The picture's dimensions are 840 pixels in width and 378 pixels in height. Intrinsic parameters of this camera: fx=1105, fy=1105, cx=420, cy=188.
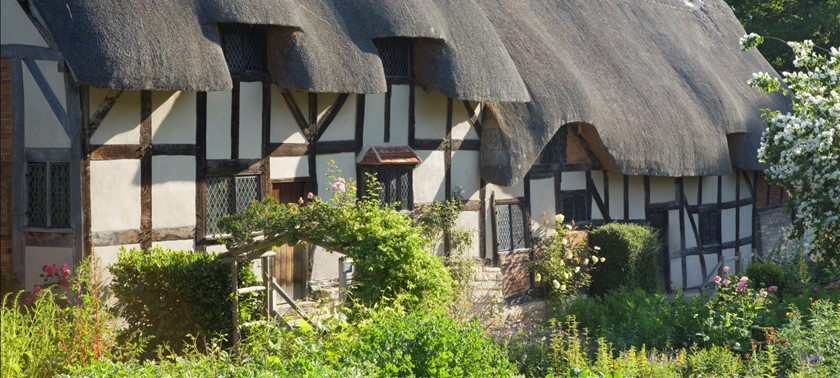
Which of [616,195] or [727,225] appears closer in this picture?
[616,195]

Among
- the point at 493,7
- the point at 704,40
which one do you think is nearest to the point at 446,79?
the point at 493,7

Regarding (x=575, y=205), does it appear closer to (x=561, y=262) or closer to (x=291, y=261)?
(x=561, y=262)

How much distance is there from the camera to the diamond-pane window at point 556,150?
17250 millimetres

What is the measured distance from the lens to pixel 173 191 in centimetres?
1216

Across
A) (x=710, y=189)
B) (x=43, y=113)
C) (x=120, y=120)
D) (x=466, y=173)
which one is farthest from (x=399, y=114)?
(x=710, y=189)

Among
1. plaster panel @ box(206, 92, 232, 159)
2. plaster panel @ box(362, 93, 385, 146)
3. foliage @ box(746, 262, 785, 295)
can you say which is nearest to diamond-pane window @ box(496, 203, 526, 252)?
plaster panel @ box(362, 93, 385, 146)

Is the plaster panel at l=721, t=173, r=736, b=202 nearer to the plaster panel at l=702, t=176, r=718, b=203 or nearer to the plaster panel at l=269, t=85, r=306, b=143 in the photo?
the plaster panel at l=702, t=176, r=718, b=203

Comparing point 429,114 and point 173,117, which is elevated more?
point 429,114

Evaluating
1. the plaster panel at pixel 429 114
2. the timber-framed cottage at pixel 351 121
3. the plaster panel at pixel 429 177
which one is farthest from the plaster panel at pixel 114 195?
the plaster panel at pixel 429 114

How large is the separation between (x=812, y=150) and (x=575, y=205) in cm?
446

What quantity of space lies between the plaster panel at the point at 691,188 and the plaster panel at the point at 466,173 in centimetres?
589

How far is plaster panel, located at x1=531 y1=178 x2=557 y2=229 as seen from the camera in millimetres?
16922

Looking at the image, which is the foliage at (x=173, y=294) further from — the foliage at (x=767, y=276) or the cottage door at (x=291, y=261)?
the foliage at (x=767, y=276)

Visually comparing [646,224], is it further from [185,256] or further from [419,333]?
[419,333]
